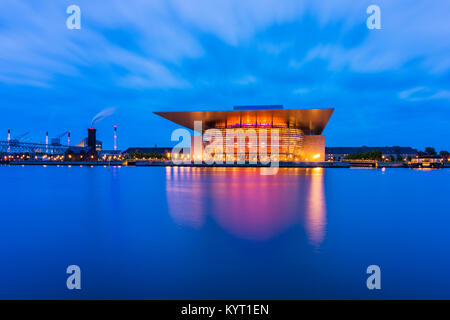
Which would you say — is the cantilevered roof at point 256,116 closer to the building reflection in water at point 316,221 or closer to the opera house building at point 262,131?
the opera house building at point 262,131

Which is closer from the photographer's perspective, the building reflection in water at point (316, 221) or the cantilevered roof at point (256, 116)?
the building reflection in water at point (316, 221)

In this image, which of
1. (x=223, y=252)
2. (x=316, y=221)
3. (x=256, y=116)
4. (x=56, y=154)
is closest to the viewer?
(x=223, y=252)

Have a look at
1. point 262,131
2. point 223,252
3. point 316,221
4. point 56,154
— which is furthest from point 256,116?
point 56,154

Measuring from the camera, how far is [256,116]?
4853 cm

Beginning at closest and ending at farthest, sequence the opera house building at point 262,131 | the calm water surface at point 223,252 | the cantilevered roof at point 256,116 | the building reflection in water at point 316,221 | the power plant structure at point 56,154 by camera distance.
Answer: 1. the calm water surface at point 223,252
2. the building reflection in water at point 316,221
3. the cantilevered roof at point 256,116
4. the opera house building at point 262,131
5. the power plant structure at point 56,154

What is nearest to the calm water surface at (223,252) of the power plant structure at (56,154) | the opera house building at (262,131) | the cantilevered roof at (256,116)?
the cantilevered roof at (256,116)

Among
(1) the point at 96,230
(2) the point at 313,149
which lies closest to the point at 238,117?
(2) the point at 313,149

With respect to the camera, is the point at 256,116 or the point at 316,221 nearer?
the point at 316,221

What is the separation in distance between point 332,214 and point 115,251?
5916 mm

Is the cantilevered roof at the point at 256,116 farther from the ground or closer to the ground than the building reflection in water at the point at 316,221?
farther from the ground

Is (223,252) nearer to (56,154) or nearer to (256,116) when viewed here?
(256,116)

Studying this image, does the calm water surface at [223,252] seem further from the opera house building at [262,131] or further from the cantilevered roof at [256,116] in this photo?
the opera house building at [262,131]

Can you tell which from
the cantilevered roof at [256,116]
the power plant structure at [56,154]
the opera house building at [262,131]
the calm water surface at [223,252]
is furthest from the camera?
the power plant structure at [56,154]

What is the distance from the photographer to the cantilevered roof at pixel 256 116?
143ft
